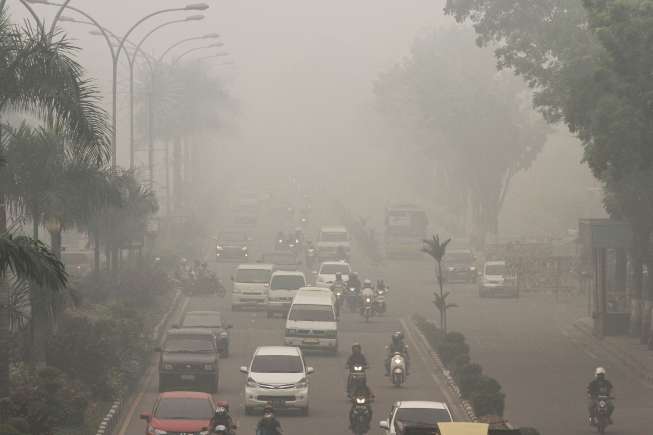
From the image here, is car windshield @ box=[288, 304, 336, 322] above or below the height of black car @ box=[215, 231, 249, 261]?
below

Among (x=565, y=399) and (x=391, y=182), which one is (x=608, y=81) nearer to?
(x=565, y=399)

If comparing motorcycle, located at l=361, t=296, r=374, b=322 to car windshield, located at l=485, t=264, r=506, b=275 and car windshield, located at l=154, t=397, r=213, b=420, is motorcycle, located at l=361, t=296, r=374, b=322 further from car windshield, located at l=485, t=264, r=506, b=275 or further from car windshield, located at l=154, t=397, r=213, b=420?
car windshield, located at l=154, t=397, r=213, b=420

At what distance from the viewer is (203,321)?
48844 mm

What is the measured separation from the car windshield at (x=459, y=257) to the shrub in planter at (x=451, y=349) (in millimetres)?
37699

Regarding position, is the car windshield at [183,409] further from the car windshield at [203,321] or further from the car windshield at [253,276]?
the car windshield at [253,276]

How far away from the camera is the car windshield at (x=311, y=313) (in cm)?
4991

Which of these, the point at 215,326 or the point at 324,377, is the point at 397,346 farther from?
the point at 215,326

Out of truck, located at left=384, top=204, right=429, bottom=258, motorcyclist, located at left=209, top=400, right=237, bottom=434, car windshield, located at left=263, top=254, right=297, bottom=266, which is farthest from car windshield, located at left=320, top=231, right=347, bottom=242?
motorcyclist, located at left=209, top=400, right=237, bottom=434

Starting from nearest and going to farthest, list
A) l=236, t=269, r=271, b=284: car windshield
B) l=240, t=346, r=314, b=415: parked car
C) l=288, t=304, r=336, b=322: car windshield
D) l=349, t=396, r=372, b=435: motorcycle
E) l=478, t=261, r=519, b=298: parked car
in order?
l=349, t=396, r=372, b=435: motorcycle
l=240, t=346, r=314, b=415: parked car
l=288, t=304, r=336, b=322: car windshield
l=236, t=269, r=271, b=284: car windshield
l=478, t=261, r=519, b=298: parked car

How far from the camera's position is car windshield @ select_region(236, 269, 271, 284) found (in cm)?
6406

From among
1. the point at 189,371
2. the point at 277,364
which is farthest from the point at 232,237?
the point at 277,364

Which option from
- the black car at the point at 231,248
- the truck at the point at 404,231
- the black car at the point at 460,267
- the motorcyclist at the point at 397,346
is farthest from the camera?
the truck at the point at 404,231

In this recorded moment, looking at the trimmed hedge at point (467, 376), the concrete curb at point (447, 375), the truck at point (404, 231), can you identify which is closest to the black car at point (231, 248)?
the truck at point (404, 231)

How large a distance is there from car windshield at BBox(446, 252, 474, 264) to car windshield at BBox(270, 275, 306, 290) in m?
24.5
